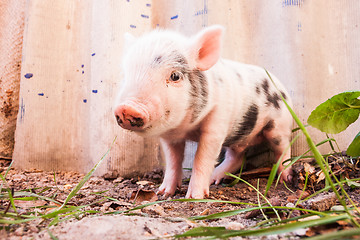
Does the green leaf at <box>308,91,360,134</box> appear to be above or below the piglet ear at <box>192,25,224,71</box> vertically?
below

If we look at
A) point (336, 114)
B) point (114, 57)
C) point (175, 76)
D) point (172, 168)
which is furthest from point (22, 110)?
point (336, 114)

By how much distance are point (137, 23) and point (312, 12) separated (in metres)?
1.47

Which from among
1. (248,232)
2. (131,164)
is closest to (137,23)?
(131,164)

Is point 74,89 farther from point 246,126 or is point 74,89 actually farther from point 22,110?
point 246,126

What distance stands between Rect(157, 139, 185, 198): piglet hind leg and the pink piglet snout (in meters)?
0.65

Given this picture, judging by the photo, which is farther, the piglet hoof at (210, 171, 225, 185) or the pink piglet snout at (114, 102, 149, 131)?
the piglet hoof at (210, 171, 225, 185)

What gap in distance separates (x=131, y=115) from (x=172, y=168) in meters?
0.77

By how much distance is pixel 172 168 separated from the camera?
2.11m

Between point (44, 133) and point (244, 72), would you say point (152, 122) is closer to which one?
point (244, 72)

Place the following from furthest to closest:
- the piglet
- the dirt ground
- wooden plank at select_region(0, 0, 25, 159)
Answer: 1. wooden plank at select_region(0, 0, 25, 159)
2. the piglet
3. the dirt ground

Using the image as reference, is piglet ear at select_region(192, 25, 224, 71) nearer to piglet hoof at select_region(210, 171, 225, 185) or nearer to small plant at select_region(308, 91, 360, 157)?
small plant at select_region(308, 91, 360, 157)

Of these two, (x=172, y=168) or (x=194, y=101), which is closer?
(x=194, y=101)

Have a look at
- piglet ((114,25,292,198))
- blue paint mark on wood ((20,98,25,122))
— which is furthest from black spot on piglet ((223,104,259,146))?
blue paint mark on wood ((20,98,25,122))

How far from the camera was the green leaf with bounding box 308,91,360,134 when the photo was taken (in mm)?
1667
